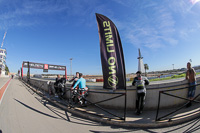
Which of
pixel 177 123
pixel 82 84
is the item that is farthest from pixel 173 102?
pixel 82 84

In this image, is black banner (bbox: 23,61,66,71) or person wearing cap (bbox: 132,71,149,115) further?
black banner (bbox: 23,61,66,71)

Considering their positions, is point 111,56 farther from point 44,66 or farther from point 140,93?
point 44,66

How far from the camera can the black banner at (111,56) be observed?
4004 millimetres

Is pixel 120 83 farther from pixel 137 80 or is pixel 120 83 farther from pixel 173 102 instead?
pixel 173 102

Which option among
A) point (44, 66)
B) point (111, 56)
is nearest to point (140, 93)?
point (111, 56)

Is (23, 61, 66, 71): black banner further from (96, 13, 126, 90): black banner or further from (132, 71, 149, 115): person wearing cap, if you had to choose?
(132, 71, 149, 115): person wearing cap

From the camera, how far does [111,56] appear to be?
4.10 m

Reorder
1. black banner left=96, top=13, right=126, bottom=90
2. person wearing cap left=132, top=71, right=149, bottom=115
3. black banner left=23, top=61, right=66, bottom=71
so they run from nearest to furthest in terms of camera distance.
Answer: person wearing cap left=132, top=71, right=149, bottom=115 < black banner left=96, top=13, right=126, bottom=90 < black banner left=23, top=61, right=66, bottom=71

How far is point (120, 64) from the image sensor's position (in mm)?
4027

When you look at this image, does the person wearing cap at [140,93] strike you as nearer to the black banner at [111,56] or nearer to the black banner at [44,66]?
the black banner at [111,56]

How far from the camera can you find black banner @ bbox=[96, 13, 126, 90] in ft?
13.1

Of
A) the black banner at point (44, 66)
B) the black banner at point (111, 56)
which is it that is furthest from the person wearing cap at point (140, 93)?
the black banner at point (44, 66)

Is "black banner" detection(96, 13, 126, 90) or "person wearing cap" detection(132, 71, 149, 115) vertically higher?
"black banner" detection(96, 13, 126, 90)

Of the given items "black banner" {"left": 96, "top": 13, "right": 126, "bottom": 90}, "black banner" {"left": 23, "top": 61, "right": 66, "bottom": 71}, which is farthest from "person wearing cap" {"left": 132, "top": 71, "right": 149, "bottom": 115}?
"black banner" {"left": 23, "top": 61, "right": 66, "bottom": 71}
